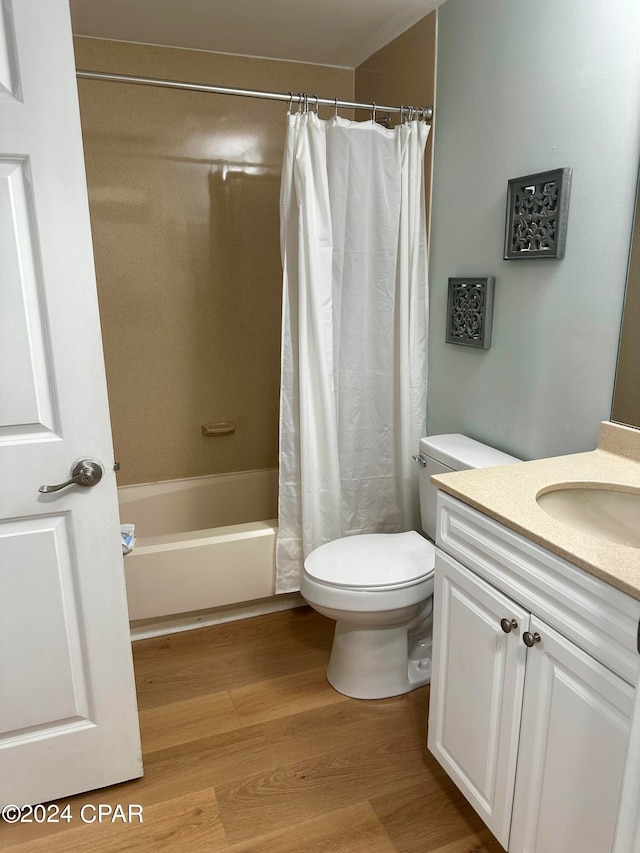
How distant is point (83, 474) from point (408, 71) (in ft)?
6.54

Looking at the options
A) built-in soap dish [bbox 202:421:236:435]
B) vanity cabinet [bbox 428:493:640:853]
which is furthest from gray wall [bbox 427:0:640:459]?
built-in soap dish [bbox 202:421:236:435]

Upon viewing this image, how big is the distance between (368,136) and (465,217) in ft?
1.48

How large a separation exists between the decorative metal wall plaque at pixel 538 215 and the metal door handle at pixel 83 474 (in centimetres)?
136

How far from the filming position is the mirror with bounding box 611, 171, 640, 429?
156cm

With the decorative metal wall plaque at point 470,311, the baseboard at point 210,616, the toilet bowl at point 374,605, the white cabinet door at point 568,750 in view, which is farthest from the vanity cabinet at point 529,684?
the baseboard at point 210,616

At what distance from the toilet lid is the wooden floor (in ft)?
1.47

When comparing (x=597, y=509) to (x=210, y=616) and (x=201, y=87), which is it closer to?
(x=210, y=616)

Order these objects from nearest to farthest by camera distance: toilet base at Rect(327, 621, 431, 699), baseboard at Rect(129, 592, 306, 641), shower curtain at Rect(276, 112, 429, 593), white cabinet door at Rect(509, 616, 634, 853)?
white cabinet door at Rect(509, 616, 634, 853) < toilet base at Rect(327, 621, 431, 699) < shower curtain at Rect(276, 112, 429, 593) < baseboard at Rect(129, 592, 306, 641)

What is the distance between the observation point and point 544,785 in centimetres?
123

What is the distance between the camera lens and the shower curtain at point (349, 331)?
86.4 inches

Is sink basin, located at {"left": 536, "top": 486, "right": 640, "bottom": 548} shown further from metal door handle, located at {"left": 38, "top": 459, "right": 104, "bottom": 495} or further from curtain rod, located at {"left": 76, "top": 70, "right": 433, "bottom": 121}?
curtain rod, located at {"left": 76, "top": 70, "right": 433, "bottom": 121}

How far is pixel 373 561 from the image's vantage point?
6.72 ft

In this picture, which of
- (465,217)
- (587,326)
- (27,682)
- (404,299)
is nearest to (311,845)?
(27,682)

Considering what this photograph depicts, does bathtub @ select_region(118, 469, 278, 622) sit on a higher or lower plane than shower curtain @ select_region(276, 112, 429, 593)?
lower
